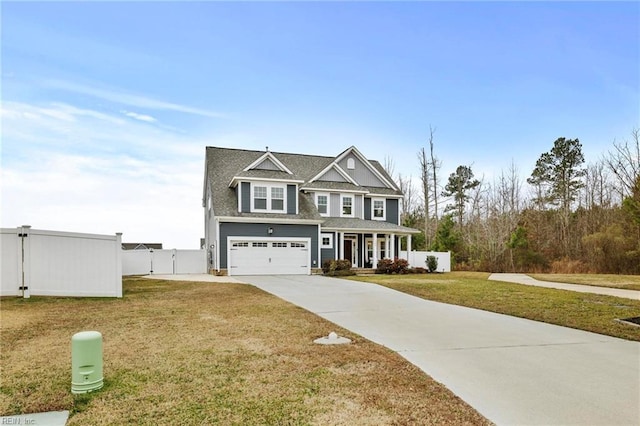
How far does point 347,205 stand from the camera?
27.6 metres

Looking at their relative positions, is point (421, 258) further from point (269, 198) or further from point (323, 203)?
point (269, 198)

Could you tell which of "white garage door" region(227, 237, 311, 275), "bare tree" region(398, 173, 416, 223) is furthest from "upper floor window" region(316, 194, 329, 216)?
"bare tree" region(398, 173, 416, 223)

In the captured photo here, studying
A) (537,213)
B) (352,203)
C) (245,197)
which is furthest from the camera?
(537,213)

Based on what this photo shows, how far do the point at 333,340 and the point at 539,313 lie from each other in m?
5.89

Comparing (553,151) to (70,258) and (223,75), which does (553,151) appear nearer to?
(223,75)

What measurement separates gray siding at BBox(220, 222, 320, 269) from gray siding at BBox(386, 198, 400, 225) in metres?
6.97

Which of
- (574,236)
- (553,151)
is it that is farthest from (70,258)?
(553,151)

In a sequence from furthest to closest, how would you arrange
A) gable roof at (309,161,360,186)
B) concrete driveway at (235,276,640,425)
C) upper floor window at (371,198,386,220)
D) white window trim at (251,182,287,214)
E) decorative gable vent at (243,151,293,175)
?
1. upper floor window at (371,198,386,220)
2. gable roof at (309,161,360,186)
3. decorative gable vent at (243,151,293,175)
4. white window trim at (251,182,287,214)
5. concrete driveway at (235,276,640,425)

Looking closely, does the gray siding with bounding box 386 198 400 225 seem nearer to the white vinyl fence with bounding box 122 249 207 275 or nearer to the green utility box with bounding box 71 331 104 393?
the white vinyl fence with bounding box 122 249 207 275

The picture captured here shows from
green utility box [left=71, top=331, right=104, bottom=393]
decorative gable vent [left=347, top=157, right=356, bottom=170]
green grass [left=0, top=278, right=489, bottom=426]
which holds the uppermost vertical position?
decorative gable vent [left=347, top=157, right=356, bottom=170]

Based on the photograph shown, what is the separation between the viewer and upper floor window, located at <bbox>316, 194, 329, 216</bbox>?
26.8m

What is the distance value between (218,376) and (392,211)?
25197 millimetres

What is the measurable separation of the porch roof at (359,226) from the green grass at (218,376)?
644 inches

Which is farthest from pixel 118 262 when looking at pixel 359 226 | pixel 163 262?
pixel 359 226
